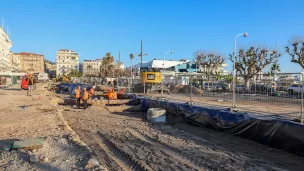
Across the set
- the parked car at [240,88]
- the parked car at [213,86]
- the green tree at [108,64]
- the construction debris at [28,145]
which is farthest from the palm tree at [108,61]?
the construction debris at [28,145]

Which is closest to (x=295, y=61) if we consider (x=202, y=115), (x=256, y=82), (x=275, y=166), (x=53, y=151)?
(x=256, y=82)

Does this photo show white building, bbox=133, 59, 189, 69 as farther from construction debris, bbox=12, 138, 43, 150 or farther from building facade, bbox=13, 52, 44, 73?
building facade, bbox=13, 52, 44, 73

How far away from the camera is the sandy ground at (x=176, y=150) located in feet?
18.4

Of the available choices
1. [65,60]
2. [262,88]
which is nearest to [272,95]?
[262,88]

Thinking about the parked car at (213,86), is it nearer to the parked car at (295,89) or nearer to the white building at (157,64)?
the parked car at (295,89)

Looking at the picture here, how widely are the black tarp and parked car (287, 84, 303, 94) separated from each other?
1.35m

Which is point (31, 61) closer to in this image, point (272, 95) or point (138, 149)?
point (272, 95)

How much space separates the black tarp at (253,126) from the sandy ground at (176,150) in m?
0.22

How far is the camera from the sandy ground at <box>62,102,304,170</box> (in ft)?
18.4

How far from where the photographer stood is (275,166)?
5648mm

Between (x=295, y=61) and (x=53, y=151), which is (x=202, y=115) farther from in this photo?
(x=295, y=61)

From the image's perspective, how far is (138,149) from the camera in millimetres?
6848

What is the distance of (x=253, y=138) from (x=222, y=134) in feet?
4.04

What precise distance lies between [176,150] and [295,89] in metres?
5.23
